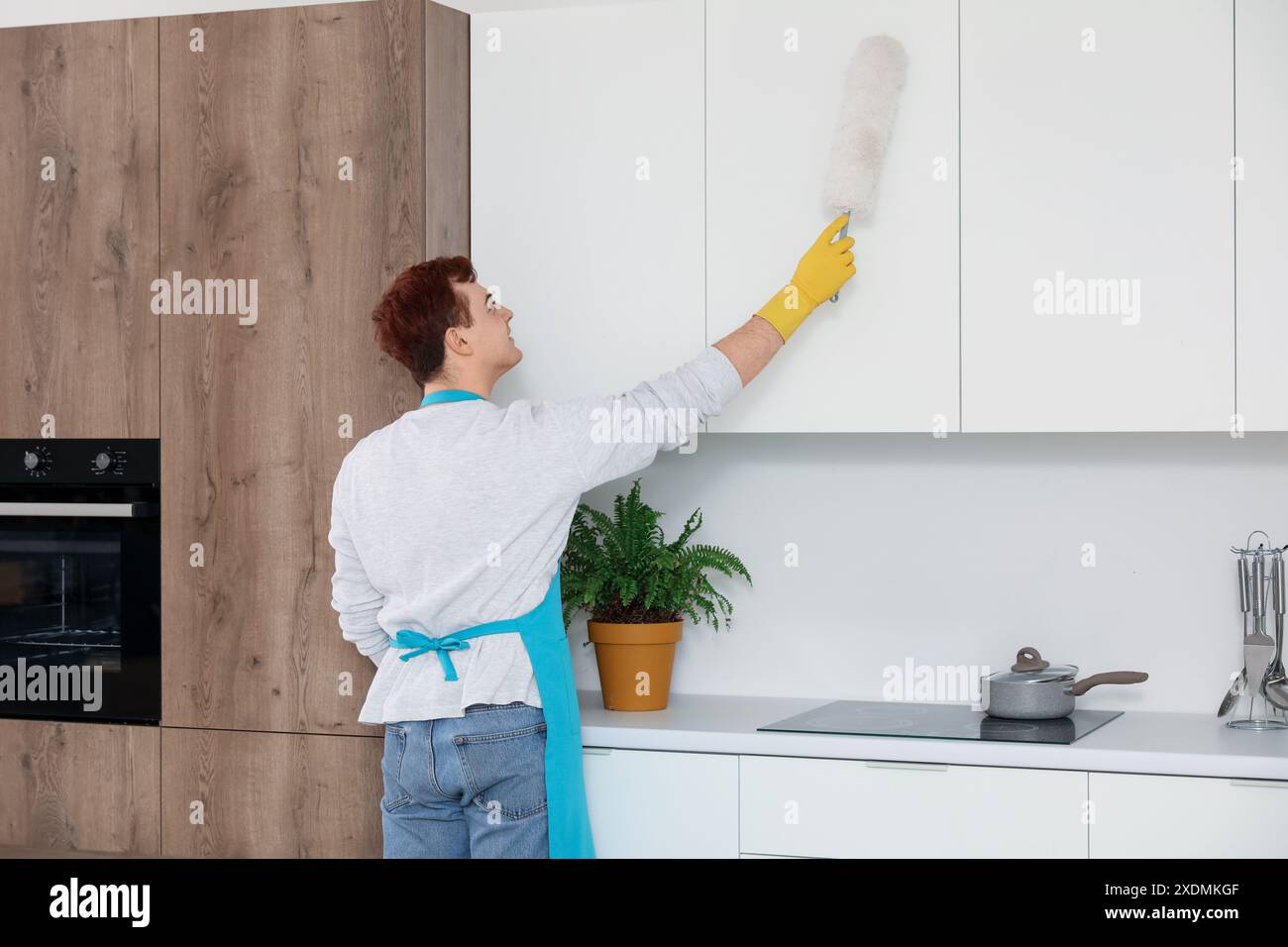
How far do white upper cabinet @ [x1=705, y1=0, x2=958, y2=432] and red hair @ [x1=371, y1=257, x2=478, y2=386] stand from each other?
21.7 inches

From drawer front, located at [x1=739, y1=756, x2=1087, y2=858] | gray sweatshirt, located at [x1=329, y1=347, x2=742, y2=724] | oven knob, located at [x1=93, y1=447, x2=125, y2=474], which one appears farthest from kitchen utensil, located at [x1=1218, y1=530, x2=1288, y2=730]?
oven knob, located at [x1=93, y1=447, x2=125, y2=474]

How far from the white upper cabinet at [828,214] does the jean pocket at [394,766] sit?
830mm

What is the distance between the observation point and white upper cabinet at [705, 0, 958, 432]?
2.47m

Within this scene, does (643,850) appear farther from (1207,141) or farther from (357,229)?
(1207,141)

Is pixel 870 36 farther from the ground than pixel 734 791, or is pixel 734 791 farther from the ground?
pixel 870 36

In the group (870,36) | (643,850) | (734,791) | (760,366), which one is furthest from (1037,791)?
(870,36)

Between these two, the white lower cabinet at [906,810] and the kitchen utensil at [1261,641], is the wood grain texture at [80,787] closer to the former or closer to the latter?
the white lower cabinet at [906,810]

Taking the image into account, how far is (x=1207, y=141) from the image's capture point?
2.35 meters

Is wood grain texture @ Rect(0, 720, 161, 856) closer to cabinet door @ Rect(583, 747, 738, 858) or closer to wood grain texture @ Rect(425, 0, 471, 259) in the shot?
cabinet door @ Rect(583, 747, 738, 858)

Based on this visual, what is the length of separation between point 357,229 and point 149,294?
46 cm

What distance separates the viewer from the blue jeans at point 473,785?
2154 millimetres

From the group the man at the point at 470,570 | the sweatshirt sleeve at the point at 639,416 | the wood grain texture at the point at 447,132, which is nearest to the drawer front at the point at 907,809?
the man at the point at 470,570

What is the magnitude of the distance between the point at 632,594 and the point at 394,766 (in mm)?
577

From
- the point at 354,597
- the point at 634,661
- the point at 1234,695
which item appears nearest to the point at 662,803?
the point at 634,661
